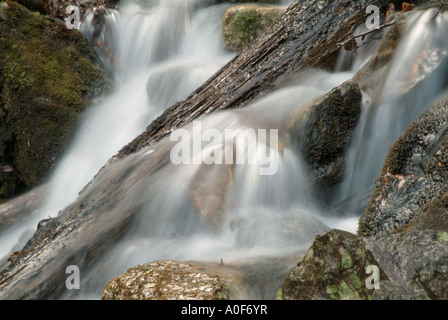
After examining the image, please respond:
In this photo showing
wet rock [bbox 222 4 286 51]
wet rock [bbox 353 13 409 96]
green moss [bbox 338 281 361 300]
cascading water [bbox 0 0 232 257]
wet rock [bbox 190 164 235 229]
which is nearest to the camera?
green moss [bbox 338 281 361 300]

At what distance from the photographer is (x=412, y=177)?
295 centimetres

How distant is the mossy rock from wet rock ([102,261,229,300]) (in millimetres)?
5513

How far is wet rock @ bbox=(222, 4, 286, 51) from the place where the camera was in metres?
8.25

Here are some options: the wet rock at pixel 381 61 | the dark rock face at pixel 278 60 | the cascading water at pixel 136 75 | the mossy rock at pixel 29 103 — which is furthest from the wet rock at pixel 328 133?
the mossy rock at pixel 29 103

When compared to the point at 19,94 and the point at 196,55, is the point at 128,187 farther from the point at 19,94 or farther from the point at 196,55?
the point at 196,55

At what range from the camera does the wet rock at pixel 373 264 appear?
6.47 ft

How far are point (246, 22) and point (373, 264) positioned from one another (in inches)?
289

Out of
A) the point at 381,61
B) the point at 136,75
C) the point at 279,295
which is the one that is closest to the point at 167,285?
the point at 279,295

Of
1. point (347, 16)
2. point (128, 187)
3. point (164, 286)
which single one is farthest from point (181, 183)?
point (347, 16)

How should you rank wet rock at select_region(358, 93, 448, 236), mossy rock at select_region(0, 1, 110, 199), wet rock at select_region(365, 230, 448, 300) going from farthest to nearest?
mossy rock at select_region(0, 1, 110, 199), wet rock at select_region(358, 93, 448, 236), wet rock at select_region(365, 230, 448, 300)

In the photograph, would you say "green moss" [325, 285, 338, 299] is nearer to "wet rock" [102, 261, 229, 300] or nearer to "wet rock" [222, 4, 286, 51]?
"wet rock" [102, 261, 229, 300]

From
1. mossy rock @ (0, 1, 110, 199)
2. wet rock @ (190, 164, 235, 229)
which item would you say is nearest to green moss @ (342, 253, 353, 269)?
wet rock @ (190, 164, 235, 229)

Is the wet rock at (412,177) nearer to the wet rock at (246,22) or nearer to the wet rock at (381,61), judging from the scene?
the wet rock at (381,61)

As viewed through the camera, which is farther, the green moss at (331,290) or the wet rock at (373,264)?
the green moss at (331,290)
